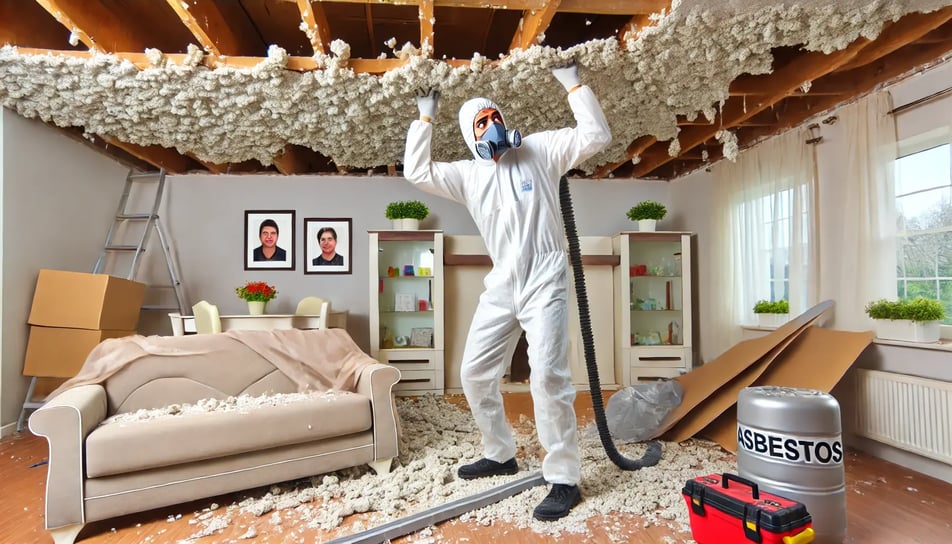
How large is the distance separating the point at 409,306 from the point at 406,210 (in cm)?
91

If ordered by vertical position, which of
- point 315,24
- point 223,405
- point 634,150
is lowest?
point 223,405

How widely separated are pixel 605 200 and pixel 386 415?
3781 millimetres

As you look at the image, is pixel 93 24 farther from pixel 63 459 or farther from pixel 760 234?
pixel 760 234

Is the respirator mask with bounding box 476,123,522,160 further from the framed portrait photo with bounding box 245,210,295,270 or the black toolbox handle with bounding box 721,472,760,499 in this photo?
the framed portrait photo with bounding box 245,210,295,270

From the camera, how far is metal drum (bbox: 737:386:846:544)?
5.98ft

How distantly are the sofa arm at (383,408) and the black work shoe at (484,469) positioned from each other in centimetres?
38

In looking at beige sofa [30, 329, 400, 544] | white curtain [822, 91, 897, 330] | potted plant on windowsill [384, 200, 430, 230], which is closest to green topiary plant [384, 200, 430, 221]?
potted plant on windowsill [384, 200, 430, 230]

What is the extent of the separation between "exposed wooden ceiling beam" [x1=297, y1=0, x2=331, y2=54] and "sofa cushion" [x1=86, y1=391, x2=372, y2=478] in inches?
72.9

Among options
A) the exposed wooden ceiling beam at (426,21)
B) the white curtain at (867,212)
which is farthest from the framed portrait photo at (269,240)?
the white curtain at (867,212)

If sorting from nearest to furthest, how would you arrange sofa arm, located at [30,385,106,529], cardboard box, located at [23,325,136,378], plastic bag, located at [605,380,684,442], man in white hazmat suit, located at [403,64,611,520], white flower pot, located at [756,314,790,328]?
sofa arm, located at [30,385,106,529] → man in white hazmat suit, located at [403,64,611,520] → plastic bag, located at [605,380,684,442] → cardboard box, located at [23,325,136,378] → white flower pot, located at [756,314,790,328]

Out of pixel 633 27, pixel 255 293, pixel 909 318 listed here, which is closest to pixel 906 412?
pixel 909 318

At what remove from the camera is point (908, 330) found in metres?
2.71

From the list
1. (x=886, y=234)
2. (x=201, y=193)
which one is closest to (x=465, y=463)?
(x=886, y=234)

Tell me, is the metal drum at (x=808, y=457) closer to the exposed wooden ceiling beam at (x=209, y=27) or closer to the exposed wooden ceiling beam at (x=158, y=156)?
the exposed wooden ceiling beam at (x=209, y=27)
